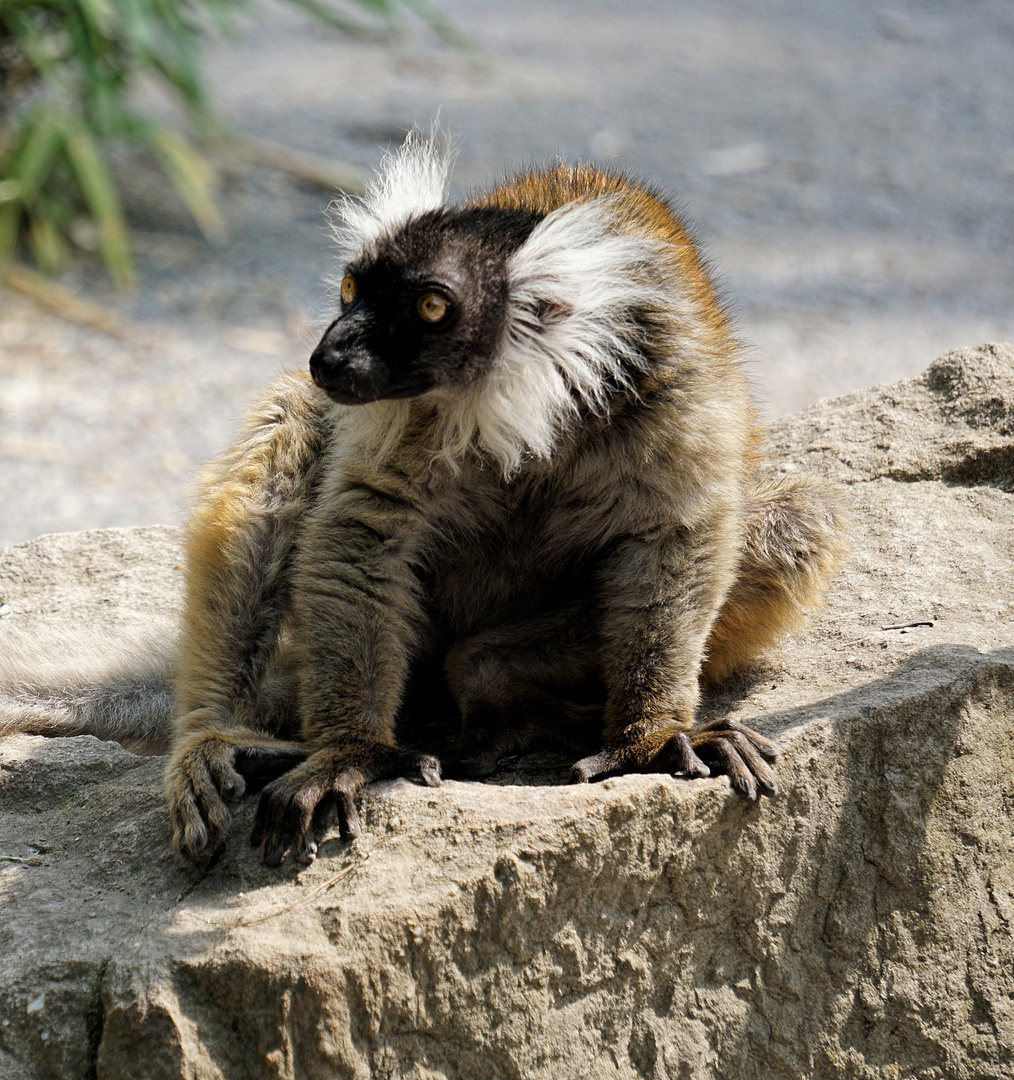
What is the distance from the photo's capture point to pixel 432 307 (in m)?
3.61

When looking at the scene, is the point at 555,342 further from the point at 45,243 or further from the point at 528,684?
the point at 45,243

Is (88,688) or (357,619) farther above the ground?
(357,619)

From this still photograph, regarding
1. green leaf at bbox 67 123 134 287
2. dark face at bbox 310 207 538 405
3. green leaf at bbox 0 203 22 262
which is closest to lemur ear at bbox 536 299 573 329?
dark face at bbox 310 207 538 405

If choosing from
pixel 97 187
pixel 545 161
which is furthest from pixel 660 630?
pixel 97 187

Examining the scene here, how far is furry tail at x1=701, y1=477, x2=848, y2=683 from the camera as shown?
4301 mm

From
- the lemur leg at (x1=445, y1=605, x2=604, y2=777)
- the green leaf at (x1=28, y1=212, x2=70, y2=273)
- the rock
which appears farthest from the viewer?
the green leaf at (x1=28, y1=212, x2=70, y2=273)

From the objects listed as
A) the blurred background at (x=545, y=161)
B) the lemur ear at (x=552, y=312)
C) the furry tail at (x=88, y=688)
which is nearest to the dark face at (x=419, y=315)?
the lemur ear at (x=552, y=312)

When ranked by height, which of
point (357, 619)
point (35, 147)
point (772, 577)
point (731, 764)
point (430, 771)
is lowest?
point (430, 771)

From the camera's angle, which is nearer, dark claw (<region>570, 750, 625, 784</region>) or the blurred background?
dark claw (<region>570, 750, 625, 784</region>)

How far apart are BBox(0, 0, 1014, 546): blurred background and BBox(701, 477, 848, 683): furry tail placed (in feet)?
9.41

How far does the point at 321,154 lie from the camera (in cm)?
1186

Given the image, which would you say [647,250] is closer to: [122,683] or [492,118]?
[122,683]

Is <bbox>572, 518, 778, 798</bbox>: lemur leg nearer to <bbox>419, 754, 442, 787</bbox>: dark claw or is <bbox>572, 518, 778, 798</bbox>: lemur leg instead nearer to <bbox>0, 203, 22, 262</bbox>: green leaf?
<bbox>419, 754, 442, 787</bbox>: dark claw

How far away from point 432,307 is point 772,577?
1.51 m
